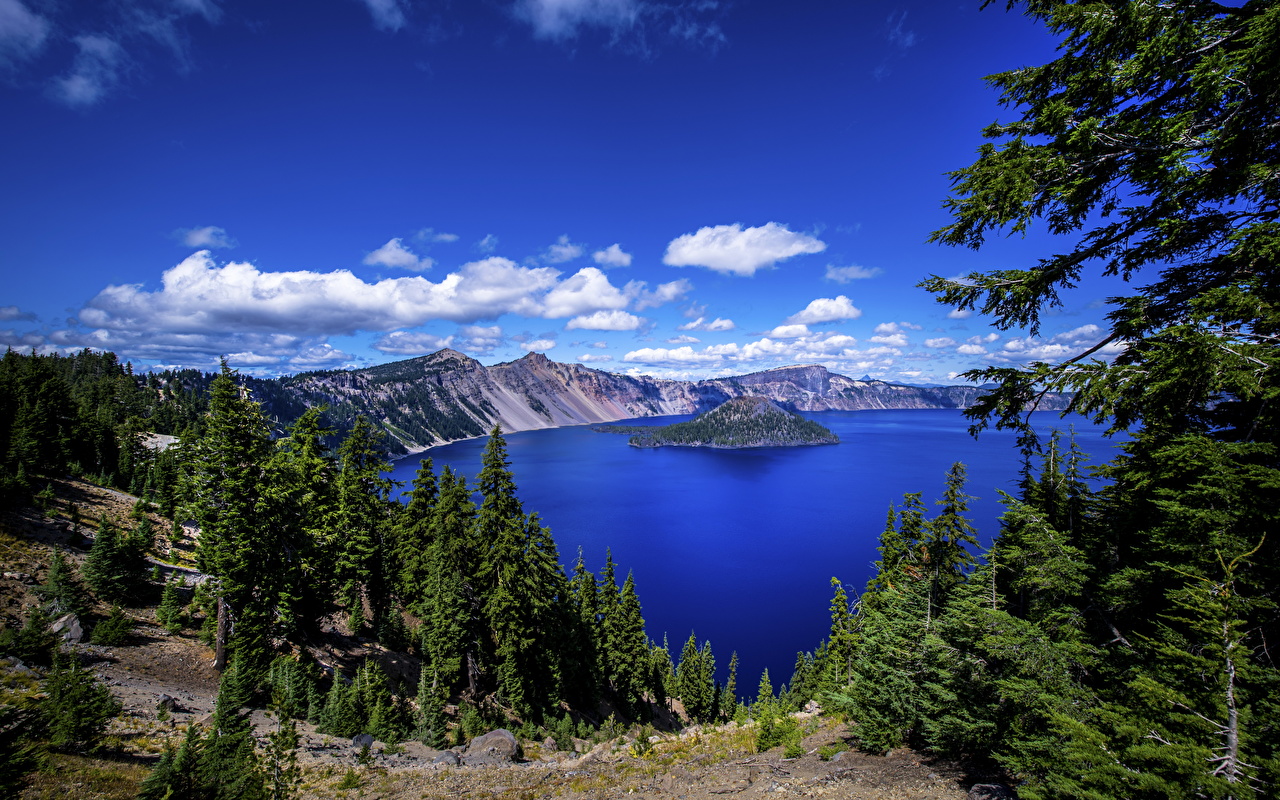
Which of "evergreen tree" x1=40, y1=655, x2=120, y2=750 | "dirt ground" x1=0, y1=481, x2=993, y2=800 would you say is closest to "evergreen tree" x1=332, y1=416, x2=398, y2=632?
"dirt ground" x1=0, y1=481, x2=993, y2=800

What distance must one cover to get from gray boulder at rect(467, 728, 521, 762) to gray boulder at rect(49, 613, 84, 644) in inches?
571

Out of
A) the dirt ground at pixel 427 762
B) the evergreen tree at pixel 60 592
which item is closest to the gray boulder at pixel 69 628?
the evergreen tree at pixel 60 592

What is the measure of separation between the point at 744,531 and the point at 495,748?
89.9 meters

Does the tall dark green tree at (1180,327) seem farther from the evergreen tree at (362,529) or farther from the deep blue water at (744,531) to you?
the evergreen tree at (362,529)

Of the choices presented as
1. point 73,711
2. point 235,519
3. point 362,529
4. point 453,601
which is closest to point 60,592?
point 235,519

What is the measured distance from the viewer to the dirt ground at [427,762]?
1026cm

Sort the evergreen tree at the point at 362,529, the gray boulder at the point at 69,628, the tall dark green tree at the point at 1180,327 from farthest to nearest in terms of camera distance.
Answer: the evergreen tree at the point at 362,529
the gray boulder at the point at 69,628
the tall dark green tree at the point at 1180,327

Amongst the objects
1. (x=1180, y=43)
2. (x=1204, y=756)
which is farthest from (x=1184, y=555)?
(x=1180, y=43)

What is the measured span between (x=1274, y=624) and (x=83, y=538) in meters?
39.0

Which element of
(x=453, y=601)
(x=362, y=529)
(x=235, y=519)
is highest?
(x=235, y=519)

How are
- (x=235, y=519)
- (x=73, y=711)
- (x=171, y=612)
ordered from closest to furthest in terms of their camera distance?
(x=73, y=711), (x=235, y=519), (x=171, y=612)

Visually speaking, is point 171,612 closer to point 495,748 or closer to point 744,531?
point 495,748

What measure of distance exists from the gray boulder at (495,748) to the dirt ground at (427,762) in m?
1.26

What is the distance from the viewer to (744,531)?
102938 millimetres
